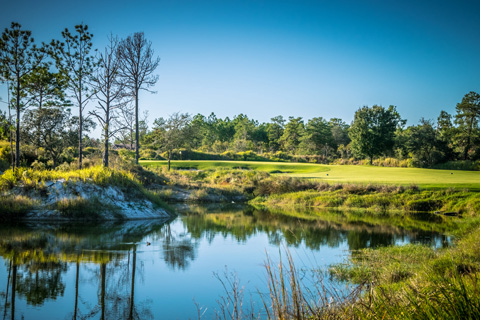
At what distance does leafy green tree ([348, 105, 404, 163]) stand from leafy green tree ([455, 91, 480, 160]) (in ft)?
30.8

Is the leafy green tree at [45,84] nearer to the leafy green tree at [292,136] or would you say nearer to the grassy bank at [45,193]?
the grassy bank at [45,193]

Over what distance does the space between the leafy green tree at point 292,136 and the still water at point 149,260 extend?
218ft

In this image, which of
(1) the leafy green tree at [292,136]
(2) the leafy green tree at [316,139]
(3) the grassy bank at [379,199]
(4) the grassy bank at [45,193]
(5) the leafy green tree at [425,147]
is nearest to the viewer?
(4) the grassy bank at [45,193]

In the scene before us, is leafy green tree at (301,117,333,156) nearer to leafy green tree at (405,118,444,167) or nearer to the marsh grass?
leafy green tree at (405,118,444,167)

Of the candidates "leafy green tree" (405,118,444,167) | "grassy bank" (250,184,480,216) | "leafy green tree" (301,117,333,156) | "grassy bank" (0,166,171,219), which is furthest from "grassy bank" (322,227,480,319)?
"leafy green tree" (301,117,333,156)

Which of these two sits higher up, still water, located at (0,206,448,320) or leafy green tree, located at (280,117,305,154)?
leafy green tree, located at (280,117,305,154)

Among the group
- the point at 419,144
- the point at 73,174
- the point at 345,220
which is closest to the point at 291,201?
the point at 345,220

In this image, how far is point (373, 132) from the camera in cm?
5797

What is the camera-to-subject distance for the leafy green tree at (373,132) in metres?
58.2

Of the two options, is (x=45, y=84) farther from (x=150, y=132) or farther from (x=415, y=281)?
(x=150, y=132)

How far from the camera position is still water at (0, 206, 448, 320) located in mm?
5438

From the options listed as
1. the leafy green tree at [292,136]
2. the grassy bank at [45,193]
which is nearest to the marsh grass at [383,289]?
the grassy bank at [45,193]

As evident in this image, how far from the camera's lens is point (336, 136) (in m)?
76.1

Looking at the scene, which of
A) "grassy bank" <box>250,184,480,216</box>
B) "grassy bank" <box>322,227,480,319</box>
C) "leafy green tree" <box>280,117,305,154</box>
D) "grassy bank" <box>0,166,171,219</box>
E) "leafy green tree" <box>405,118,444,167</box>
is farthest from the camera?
"leafy green tree" <box>280,117,305,154</box>
